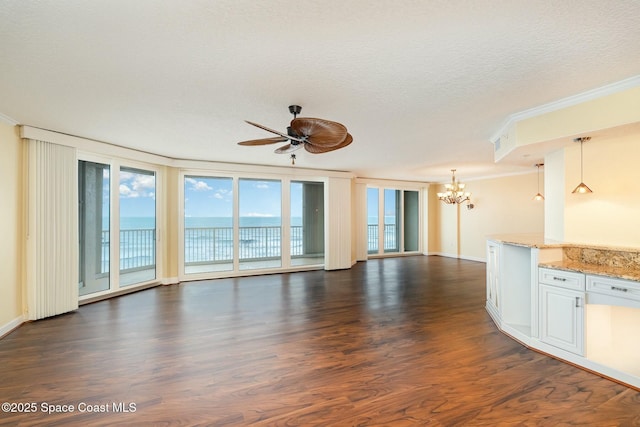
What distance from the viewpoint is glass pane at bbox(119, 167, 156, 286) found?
533 centimetres

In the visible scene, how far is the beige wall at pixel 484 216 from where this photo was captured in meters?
7.54

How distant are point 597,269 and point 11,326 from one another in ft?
21.2

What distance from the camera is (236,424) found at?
197 cm

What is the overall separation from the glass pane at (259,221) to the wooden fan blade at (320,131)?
4270mm

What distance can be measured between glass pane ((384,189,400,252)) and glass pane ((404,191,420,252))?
1.66 ft

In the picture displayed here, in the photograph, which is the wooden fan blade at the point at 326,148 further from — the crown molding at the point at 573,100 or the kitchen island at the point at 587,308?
the kitchen island at the point at 587,308

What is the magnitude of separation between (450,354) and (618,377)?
1.29m

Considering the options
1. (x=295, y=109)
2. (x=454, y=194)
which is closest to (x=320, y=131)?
(x=295, y=109)

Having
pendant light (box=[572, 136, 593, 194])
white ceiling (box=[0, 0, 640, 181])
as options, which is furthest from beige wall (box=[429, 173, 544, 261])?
white ceiling (box=[0, 0, 640, 181])

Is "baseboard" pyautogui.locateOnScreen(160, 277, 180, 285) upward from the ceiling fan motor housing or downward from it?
downward

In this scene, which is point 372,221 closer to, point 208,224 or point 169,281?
point 208,224

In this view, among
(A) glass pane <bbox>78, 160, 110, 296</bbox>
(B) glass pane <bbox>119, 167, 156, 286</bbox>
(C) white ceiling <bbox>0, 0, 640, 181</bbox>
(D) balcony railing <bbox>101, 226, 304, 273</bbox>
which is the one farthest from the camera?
(D) balcony railing <bbox>101, 226, 304, 273</bbox>

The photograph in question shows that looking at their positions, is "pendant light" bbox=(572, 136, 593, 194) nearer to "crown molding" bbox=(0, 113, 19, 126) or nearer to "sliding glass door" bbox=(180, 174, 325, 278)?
"sliding glass door" bbox=(180, 174, 325, 278)

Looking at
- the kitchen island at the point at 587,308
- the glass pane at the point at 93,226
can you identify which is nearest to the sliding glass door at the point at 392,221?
Result: the kitchen island at the point at 587,308
